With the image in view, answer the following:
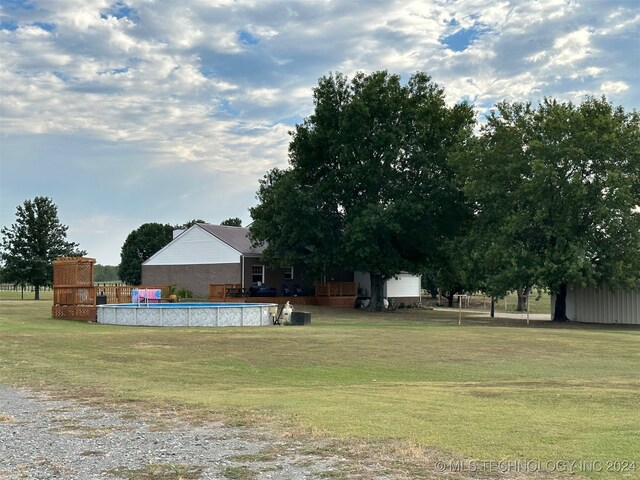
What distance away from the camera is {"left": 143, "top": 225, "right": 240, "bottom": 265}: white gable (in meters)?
50.7

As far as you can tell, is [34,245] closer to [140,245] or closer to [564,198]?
[140,245]

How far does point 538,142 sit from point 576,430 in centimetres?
2677

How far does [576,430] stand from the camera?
810 cm

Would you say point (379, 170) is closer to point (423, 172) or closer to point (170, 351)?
point (423, 172)

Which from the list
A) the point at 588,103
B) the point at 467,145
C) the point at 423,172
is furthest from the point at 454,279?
the point at 588,103

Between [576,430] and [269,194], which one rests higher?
A: [269,194]

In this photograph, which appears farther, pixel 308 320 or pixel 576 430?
pixel 308 320

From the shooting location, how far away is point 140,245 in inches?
2990

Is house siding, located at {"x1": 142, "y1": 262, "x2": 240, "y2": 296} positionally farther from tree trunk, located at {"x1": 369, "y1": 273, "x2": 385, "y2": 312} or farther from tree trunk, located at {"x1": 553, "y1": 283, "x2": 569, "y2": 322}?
tree trunk, located at {"x1": 553, "y1": 283, "x2": 569, "y2": 322}

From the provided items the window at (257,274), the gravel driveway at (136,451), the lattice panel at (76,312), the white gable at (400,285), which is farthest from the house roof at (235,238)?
the gravel driveway at (136,451)

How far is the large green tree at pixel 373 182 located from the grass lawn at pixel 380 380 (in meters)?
16.5

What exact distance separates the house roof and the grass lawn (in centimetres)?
2479

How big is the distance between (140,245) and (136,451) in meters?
71.2

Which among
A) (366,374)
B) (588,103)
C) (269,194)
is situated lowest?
(366,374)
